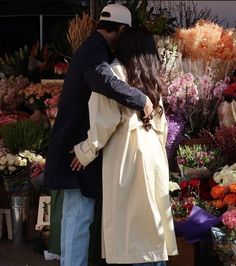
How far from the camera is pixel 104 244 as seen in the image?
3.69 metres

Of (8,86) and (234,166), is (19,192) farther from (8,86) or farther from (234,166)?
(234,166)

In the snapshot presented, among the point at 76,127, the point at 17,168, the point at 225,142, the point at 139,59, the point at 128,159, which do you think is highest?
the point at 139,59

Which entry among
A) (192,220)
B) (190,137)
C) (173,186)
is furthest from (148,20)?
(192,220)

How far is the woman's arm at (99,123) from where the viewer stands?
3.54 metres

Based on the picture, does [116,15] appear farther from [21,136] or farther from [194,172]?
[21,136]

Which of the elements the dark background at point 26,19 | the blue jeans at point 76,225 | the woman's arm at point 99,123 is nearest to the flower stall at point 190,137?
the blue jeans at point 76,225

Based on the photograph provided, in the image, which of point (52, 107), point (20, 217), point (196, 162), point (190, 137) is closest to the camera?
point (196, 162)

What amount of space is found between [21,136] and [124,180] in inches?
73.6

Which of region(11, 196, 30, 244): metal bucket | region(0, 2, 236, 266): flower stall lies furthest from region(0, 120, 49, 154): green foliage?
region(11, 196, 30, 244): metal bucket

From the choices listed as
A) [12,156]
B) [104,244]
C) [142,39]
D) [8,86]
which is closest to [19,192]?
[12,156]

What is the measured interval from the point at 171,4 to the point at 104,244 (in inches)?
173

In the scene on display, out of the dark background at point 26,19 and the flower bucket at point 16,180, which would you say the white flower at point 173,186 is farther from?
the dark background at point 26,19

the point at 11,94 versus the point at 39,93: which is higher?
the point at 39,93

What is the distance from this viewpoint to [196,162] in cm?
461
